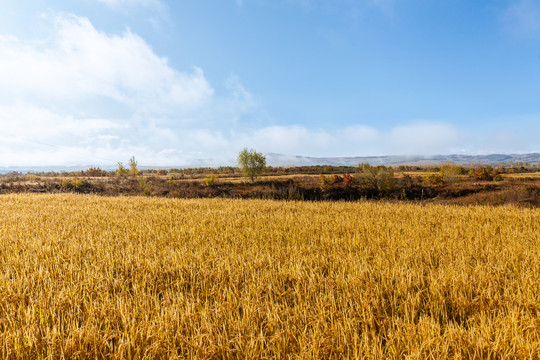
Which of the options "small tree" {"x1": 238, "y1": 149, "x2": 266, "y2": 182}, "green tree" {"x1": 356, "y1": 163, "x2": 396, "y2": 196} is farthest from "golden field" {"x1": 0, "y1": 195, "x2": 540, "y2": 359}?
"small tree" {"x1": 238, "y1": 149, "x2": 266, "y2": 182}

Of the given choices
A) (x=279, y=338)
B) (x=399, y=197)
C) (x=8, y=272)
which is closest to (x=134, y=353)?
(x=279, y=338)

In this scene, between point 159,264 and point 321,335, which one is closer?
point 321,335

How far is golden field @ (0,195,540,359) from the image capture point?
7.01ft

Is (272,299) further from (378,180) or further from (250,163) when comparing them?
→ (250,163)

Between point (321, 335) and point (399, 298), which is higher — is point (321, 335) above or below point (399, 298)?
above

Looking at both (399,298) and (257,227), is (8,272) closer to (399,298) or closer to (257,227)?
(257,227)

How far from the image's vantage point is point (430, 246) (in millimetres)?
5125

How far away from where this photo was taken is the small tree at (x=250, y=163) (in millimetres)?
56375

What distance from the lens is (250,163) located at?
187 ft

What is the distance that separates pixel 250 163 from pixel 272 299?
2140 inches

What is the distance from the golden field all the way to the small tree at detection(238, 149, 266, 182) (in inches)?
1969

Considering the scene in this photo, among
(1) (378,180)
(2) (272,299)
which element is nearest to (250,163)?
(1) (378,180)

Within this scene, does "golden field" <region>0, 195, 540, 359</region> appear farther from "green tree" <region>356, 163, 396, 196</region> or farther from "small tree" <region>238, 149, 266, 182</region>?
"small tree" <region>238, 149, 266, 182</region>

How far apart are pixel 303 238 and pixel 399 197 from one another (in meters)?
26.1
